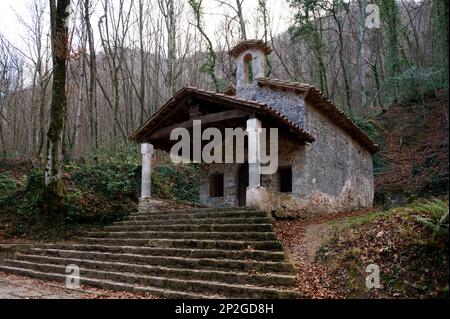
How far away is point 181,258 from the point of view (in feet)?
24.1

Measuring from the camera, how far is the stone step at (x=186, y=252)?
22.3 feet

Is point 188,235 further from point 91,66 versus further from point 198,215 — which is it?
point 91,66

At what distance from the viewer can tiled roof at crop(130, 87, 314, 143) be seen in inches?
382

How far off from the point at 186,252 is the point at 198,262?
692 mm

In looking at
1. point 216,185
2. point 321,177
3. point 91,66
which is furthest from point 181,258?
point 91,66

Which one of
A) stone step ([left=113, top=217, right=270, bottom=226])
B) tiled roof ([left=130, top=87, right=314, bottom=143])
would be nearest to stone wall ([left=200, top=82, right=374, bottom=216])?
tiled roof ([left=130, top=87, right=314, bottom=143])

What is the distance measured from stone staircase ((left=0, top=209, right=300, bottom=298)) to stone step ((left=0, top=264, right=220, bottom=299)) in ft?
0.05

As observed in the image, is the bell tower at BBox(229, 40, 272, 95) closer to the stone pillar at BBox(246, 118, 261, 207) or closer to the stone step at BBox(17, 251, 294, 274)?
the stone pillar at BBox(246, 118, 261, 207)

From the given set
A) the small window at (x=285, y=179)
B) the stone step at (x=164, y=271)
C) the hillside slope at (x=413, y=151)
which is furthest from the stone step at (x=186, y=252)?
the hillside slope at (x=413, y=151)

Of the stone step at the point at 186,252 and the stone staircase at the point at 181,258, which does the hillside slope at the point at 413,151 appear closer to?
the stone staircase at the point at 181,258

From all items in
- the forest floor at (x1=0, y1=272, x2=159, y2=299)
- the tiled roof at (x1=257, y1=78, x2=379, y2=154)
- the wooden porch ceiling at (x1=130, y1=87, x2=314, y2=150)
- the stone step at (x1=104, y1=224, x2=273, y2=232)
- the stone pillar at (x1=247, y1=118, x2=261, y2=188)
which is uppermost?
the tiled roof at (x1=257, y1=78, x2=379, y2=154)

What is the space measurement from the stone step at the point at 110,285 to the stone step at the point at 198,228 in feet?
7.59
